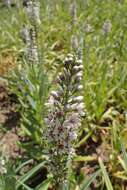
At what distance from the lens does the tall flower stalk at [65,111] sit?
2201 mm

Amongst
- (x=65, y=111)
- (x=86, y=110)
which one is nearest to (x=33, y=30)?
(x=86, y=110)

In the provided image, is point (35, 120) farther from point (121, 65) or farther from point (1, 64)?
point (1, 64)

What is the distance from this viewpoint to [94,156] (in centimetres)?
493

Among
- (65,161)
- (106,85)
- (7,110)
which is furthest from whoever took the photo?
(7,110)

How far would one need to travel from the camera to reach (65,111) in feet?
7.55

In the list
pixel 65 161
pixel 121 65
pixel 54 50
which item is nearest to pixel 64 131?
pixel 65 161

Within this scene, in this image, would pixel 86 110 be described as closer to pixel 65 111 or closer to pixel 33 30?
pixel 33 30

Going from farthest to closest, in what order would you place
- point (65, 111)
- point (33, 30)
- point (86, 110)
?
point (86, 110)
point (33, 30)
point (65, 111)

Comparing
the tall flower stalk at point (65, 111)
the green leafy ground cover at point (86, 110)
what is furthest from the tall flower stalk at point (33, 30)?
the tall flower stalk at point (65, 111)

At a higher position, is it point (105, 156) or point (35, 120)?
point (35, 120)

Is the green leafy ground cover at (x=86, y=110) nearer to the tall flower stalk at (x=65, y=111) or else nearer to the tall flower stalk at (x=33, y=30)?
the tall flower stalk at (x=33, y=30)

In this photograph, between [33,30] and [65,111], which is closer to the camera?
[65,111]

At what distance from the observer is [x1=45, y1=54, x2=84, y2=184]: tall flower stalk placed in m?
2.20

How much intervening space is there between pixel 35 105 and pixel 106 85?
1162mm
